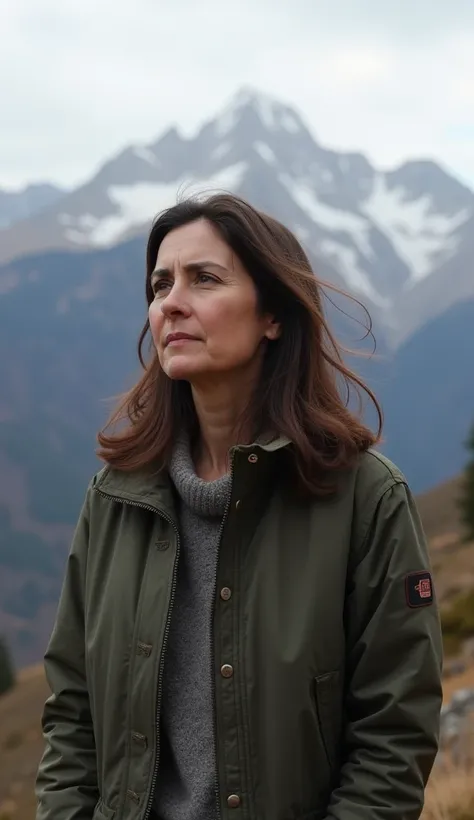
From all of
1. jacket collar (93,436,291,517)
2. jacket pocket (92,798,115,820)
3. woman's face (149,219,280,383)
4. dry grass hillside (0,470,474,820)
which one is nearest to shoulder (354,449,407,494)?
jacket collar (93,436,291,517)

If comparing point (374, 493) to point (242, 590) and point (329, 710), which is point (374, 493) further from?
point (329, 710)

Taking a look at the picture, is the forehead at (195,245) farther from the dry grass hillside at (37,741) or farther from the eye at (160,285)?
the dry grass hillside at (37,741)

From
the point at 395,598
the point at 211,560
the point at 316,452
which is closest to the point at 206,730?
the point at 211,560

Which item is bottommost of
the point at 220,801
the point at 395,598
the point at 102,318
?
the point at 220,801

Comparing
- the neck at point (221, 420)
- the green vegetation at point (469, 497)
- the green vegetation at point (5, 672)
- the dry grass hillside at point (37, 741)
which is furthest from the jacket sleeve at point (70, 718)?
the green vegetation at point (5, 672)

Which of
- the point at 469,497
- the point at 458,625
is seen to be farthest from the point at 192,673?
the point at 469,497

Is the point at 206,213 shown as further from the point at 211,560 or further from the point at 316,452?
the point at 211,560

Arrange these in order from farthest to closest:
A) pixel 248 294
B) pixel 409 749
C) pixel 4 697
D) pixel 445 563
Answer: pixel 4 697
pixel 445 563
pixel 248 294
pixel 409 749

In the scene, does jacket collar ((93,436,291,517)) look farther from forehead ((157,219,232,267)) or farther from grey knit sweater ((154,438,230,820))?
forehead ((157,219,232,267))

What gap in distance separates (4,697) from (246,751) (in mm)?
33769

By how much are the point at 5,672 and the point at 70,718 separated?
34071mm

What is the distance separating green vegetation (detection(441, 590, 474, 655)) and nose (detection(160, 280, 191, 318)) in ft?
42.2

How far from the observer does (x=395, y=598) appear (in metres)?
2.16

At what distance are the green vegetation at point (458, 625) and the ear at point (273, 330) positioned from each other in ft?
41.4
